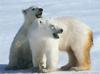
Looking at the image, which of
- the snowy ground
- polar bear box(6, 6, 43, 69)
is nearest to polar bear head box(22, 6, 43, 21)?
polar bear box(6, 6, 43, 69)

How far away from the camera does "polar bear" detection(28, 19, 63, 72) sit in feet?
26.3

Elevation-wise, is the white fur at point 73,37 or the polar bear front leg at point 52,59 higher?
the white fur at point 73,37

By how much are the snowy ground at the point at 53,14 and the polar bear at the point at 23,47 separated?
23 cm

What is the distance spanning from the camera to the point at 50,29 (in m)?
8.06

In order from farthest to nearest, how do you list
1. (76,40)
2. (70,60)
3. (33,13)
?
(70,60) < (33,13) < (76,40)

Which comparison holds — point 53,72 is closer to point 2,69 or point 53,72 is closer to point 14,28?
point 2,69

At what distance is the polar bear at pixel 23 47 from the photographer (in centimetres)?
847

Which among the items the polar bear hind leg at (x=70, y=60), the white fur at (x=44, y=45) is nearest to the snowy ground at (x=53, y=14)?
the polar bear hind leg at (x=70, y=60)

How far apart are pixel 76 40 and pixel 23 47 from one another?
0.69 meters

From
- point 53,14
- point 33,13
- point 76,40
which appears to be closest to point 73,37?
point 76,40

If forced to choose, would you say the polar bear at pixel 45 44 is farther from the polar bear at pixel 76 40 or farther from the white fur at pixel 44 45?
the polar bear at pixel 76 40

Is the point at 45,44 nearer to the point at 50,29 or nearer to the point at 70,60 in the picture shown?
the point at 50,29

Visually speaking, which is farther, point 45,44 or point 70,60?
point 70,60

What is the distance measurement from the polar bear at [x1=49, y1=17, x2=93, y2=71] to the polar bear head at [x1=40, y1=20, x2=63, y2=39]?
0.17m
